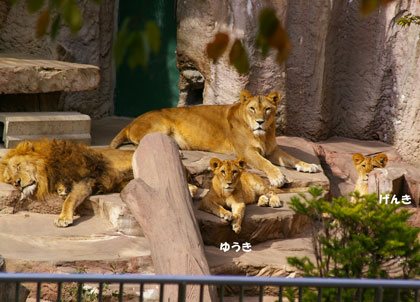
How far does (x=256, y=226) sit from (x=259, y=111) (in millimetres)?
1657

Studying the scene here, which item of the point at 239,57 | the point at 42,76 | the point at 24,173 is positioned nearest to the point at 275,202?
the point at 24,173

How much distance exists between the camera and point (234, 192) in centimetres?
829

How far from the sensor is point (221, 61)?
10680 mm

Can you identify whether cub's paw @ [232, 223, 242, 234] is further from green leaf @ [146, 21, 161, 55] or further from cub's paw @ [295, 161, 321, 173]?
green leaf @ [146, 21, 161, 55]

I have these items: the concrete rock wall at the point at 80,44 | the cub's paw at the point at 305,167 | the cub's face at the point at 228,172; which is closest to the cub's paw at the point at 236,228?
the cub's face at the point at 228,172

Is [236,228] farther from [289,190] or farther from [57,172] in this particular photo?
[57,172]

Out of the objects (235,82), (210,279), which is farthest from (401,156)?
(210,279)

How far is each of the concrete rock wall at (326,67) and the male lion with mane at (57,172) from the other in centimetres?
305

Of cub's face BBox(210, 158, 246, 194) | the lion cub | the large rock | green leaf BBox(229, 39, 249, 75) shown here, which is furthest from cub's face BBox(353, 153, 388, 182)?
green leaf BBox(229, 39, 249, 75)

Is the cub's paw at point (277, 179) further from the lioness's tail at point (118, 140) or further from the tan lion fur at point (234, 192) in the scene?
the lioness's tail at point (118, 140)

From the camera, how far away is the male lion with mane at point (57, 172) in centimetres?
805

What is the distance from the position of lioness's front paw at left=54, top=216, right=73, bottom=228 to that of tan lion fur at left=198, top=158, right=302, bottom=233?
1427 millimetres

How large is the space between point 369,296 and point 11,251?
11.1 ft

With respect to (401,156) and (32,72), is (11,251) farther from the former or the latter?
A: (401,156)
